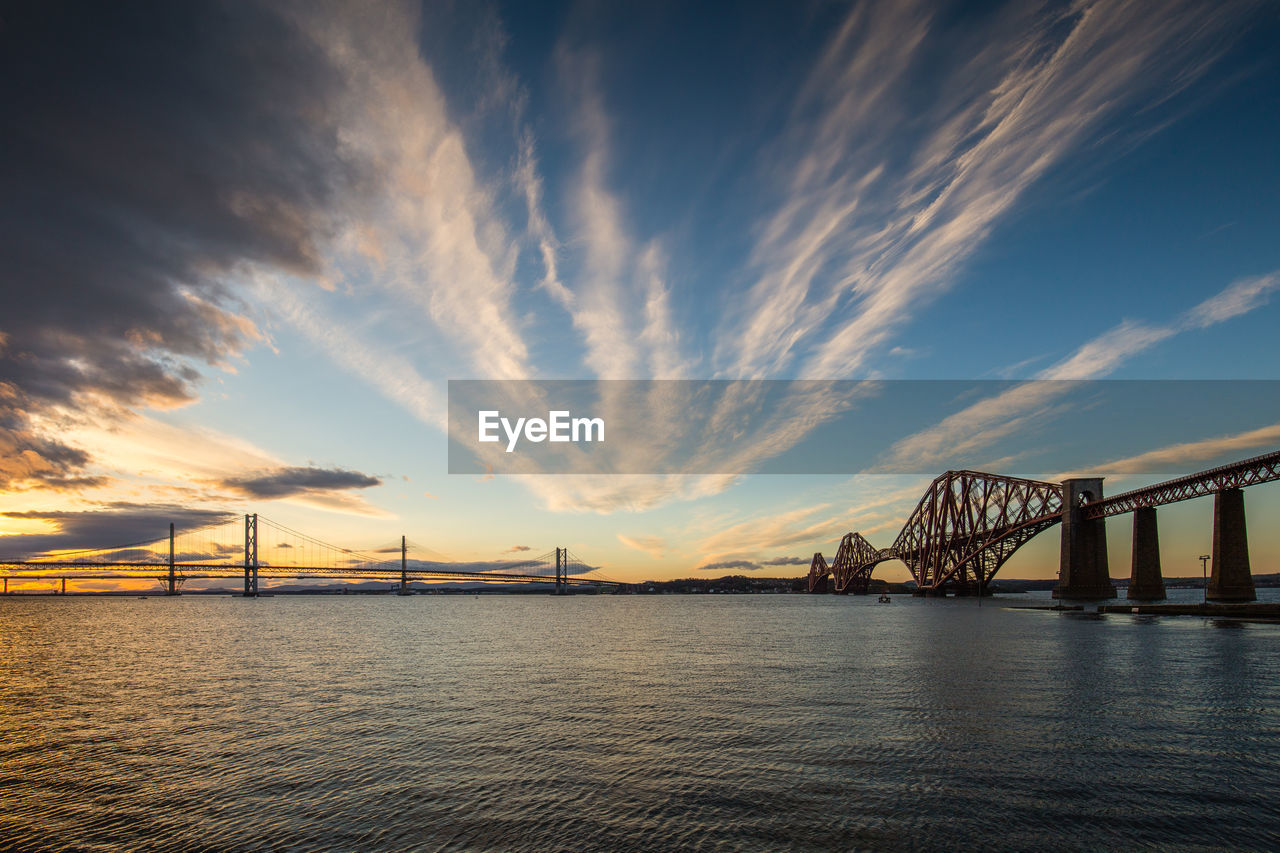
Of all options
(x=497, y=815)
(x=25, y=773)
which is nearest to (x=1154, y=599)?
(x=497, y=815)

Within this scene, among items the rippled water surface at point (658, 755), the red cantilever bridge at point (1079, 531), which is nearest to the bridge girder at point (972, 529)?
the red cantilever bridge at point (1079, 531)

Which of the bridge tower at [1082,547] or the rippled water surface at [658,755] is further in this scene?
the bridge tower at [1082,547]

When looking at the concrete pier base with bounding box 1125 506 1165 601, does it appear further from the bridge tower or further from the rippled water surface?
the rippled water surface

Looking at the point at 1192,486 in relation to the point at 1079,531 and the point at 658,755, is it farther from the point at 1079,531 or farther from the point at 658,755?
the point at 658,755

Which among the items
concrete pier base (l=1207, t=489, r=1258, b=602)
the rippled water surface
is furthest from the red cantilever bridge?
the rippled water surface

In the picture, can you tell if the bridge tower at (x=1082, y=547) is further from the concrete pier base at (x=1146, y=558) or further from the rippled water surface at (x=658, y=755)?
the rippled water surface at (x=658, y=755)

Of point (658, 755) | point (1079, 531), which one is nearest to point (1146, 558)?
point (1079, 531)
